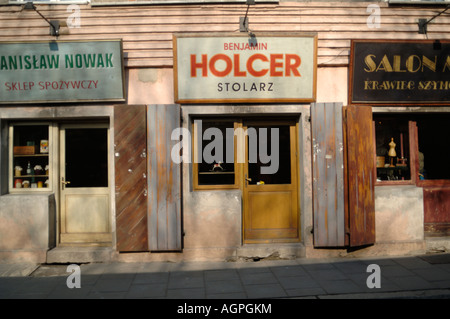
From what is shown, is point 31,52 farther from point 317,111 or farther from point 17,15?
point 317,111

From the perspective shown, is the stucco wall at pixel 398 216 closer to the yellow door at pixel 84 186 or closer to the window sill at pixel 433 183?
the window sill at pixel 433 183

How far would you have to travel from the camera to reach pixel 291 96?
5.96 m

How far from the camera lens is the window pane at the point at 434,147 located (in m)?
6.52

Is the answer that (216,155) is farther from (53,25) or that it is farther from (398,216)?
(53,25)

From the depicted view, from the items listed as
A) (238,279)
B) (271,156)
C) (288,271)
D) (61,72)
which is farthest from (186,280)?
(61,72)

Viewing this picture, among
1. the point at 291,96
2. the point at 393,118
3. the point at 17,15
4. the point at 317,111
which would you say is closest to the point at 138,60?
the point at 17,15

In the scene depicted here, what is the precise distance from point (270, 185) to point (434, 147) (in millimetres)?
3311

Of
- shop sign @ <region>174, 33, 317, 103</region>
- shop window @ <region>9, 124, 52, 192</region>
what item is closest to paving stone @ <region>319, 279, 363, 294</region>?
shop sign @ <region>174, 33, 317, 103</region>

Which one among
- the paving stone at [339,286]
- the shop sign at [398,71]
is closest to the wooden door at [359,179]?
the shop sign at [398,71]

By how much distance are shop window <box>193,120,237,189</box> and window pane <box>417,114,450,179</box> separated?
3.65 m

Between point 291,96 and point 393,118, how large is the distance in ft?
6.93

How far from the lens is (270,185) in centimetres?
621

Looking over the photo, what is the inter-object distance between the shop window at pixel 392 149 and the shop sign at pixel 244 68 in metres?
1.67
